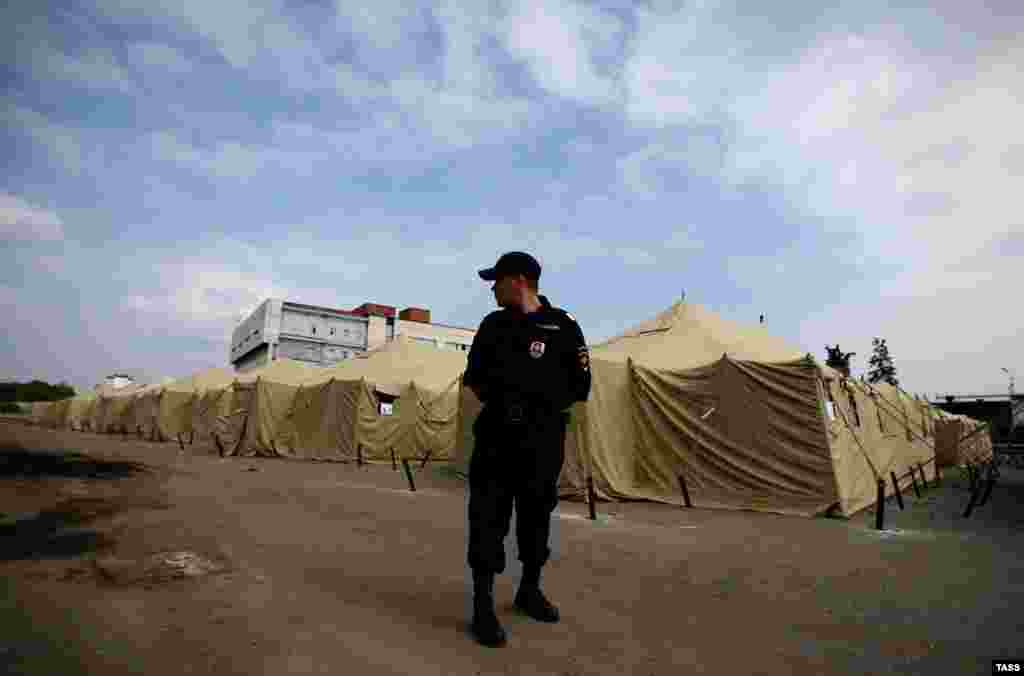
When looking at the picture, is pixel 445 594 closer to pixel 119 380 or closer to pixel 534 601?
pixel 534 601

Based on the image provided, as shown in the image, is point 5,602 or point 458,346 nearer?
point 5,602

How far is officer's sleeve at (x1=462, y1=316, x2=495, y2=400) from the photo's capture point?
2973 mm

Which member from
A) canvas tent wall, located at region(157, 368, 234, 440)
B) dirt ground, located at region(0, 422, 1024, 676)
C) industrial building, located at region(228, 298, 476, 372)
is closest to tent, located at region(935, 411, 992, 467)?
dirt ground, located at region(0, 422, 1024, 676)

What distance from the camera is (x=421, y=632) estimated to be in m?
2.62

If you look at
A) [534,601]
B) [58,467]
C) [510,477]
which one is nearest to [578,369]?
[510,477]

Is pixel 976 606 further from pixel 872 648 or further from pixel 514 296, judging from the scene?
pixel 514 296

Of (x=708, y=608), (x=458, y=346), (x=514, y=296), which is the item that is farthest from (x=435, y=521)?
(x=458, y=346)

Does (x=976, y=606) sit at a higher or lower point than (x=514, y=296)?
lower

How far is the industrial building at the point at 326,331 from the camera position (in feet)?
198

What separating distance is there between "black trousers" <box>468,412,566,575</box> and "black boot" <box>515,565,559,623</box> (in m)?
0.14

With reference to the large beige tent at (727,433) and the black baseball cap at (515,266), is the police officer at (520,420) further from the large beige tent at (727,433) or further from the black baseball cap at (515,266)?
the large beige tent at (727,433)

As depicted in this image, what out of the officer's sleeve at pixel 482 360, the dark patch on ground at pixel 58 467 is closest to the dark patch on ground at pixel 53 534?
the officer's sleeve at pixel 482 360

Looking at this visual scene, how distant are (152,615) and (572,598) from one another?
2.22 meters

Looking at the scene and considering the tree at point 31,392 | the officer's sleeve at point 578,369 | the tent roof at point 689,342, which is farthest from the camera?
the tree at point 31,392
